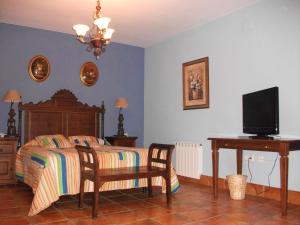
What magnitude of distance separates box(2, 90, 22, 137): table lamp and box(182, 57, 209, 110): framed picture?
2814mm

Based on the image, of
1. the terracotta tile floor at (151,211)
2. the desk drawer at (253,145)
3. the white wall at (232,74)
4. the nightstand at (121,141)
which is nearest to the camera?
the terracotta tile floor at (151,211)

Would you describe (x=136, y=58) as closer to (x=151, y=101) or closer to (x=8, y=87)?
(x=151, y=101)

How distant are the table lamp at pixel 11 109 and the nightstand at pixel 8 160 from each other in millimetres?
222

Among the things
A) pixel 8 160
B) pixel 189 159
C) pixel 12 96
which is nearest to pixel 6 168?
pixel 8 160

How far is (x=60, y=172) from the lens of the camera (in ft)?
11.7

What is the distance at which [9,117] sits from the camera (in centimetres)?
519

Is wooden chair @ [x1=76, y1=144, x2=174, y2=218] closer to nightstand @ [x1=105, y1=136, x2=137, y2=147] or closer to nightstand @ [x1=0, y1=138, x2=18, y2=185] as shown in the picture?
nightstand @ [x1=0, y1=138, x2=18, y2=185]

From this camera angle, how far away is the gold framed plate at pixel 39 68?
548 centimetres

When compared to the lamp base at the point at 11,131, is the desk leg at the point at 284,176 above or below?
below

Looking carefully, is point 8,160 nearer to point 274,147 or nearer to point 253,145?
point 253,145

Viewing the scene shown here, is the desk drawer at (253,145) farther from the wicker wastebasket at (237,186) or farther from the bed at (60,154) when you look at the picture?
the bed at (60,154)

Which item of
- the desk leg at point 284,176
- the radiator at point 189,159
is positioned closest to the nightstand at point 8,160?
the radiator at point 189,159

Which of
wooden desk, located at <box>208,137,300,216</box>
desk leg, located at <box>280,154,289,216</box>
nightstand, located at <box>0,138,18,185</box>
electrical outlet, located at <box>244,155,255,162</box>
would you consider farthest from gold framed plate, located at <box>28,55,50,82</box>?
desk leg, located at <box>280,154,289,216</box>

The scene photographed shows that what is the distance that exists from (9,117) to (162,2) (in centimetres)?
310
